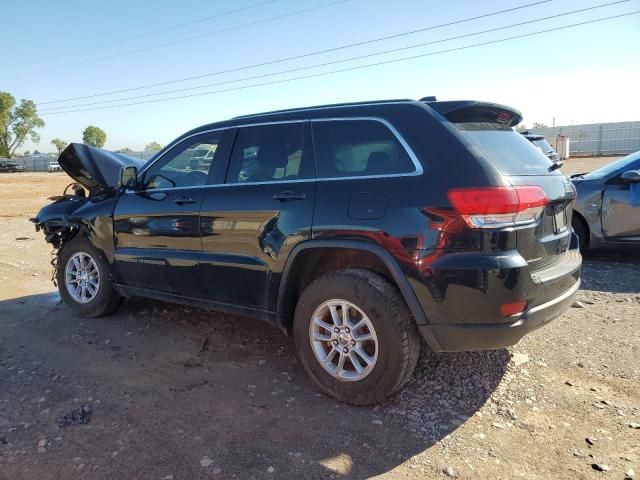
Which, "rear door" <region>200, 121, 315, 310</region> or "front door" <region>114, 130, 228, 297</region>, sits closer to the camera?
"rear door" <region>200, 121, 315, 310</region>

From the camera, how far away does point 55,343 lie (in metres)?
4.79

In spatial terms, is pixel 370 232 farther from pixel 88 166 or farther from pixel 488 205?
pixel 88 166

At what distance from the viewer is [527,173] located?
3.33 metres

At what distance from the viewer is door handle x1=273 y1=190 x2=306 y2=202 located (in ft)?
11.9

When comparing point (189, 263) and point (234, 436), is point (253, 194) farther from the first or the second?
point (234, 436)

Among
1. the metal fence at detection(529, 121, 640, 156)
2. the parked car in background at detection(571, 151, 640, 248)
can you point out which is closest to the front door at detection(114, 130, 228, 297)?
the parked car in background at detection(571, 151, 640, 248)

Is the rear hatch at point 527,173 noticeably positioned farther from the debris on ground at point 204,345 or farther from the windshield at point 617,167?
the windshield at point 617,167

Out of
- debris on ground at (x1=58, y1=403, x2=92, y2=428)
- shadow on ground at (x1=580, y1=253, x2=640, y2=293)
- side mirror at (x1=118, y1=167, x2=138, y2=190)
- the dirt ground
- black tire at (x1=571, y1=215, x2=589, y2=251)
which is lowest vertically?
shadow on ground at (x1=580, y1=253, x2=640, y2=293)

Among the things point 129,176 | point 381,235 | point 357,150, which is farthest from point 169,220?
point 381,235

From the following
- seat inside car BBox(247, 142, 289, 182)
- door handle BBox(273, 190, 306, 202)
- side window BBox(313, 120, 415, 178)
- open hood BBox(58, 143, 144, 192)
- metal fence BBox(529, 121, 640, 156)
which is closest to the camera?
side window BBox(313, 120, 415, 178)

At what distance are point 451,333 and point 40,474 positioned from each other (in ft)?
7.95

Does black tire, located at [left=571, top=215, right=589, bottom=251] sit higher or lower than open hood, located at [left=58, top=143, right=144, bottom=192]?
lower

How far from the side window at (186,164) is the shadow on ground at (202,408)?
4.75 feet

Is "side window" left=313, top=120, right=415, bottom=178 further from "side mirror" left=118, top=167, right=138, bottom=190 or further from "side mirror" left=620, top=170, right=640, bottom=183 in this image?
"side mirror" left=620, top=170, right=640, bottom=183
